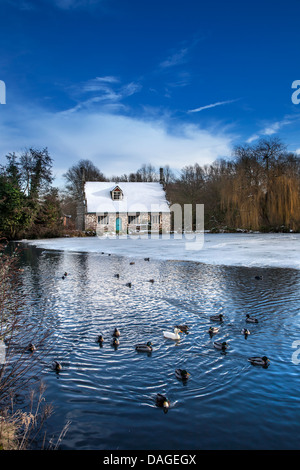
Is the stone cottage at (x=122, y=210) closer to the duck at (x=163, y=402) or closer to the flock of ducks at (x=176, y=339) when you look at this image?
the flock of ducks at (x=176, y=339)

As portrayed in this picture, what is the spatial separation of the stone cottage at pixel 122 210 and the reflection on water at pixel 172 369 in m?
36.0

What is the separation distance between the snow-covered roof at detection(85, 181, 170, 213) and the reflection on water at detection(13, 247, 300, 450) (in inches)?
1438

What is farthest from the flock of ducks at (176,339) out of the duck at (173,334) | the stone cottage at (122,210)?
the stone cottage at (122,210)

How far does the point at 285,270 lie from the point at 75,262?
1082 cm

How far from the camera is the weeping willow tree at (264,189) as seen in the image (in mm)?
36531

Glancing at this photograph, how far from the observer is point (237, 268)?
53.3 ft

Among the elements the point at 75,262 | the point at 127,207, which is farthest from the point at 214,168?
the point at 75,262

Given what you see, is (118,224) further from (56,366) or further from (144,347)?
(56,366)

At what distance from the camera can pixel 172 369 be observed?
5598 mm

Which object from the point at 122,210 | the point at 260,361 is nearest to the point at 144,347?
the point at 260,361

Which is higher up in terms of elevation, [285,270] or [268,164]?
[268,164]
